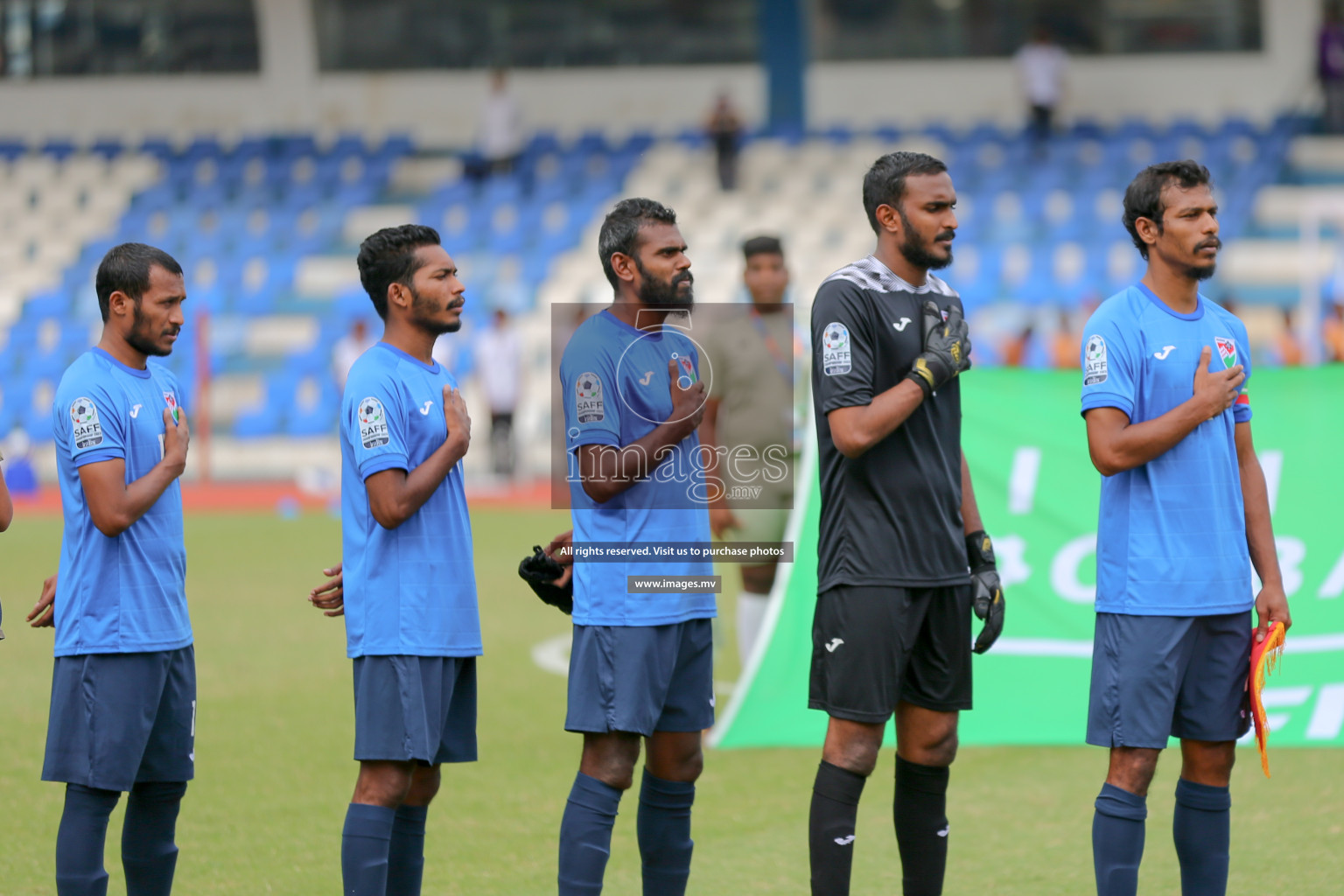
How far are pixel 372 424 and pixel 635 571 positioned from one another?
0.79m

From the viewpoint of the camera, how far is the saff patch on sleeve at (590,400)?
4004 mm

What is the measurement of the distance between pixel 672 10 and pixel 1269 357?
11.9 m

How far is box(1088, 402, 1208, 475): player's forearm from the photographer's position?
3822 mm

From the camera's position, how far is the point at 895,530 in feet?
13.0

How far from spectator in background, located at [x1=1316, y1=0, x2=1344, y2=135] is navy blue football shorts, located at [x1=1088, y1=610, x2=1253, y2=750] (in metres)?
19.9

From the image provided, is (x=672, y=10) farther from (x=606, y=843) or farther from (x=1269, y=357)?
(x=606, y=843)

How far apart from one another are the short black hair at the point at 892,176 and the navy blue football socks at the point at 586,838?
65.4 inches

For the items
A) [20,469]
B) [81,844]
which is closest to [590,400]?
[81,844]

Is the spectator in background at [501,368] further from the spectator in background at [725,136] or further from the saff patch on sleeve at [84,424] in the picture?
the saff patch on sleeve at [84,424]

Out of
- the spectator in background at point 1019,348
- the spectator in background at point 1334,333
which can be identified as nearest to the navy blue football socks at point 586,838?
the spectator in background at point 1334,333

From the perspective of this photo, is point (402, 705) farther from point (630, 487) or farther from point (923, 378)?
point (923, 378)

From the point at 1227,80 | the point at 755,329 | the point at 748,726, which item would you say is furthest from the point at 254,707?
the point at 1227,80

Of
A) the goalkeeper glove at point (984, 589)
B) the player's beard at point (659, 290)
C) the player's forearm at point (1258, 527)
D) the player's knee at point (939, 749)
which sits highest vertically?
the player's beard at point (659, 290)

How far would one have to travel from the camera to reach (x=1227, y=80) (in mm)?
23422
